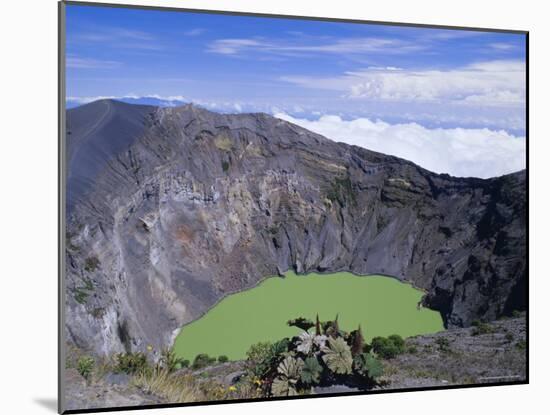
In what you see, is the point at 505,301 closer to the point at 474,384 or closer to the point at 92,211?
the point at 474,384

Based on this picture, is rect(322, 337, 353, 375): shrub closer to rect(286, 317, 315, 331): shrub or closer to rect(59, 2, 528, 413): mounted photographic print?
rect(59, 2, 528, 413): mounted photographic print

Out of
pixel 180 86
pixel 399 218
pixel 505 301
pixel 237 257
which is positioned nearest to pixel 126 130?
pixel 180 86

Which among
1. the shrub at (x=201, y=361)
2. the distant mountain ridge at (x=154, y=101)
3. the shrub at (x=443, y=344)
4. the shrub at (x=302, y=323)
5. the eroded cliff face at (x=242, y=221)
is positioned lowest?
the shrub at (x=201, y=361)

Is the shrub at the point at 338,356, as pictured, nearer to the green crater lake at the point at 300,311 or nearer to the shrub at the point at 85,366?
the green crater lake at the point at 300,311

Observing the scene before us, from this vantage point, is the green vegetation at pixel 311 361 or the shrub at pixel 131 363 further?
the green vegetation at pixel 311 361

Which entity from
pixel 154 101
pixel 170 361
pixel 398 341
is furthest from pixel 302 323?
pixel 154 101

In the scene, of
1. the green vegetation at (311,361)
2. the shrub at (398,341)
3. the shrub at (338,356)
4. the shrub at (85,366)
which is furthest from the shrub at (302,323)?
the shrub at (85,366)
